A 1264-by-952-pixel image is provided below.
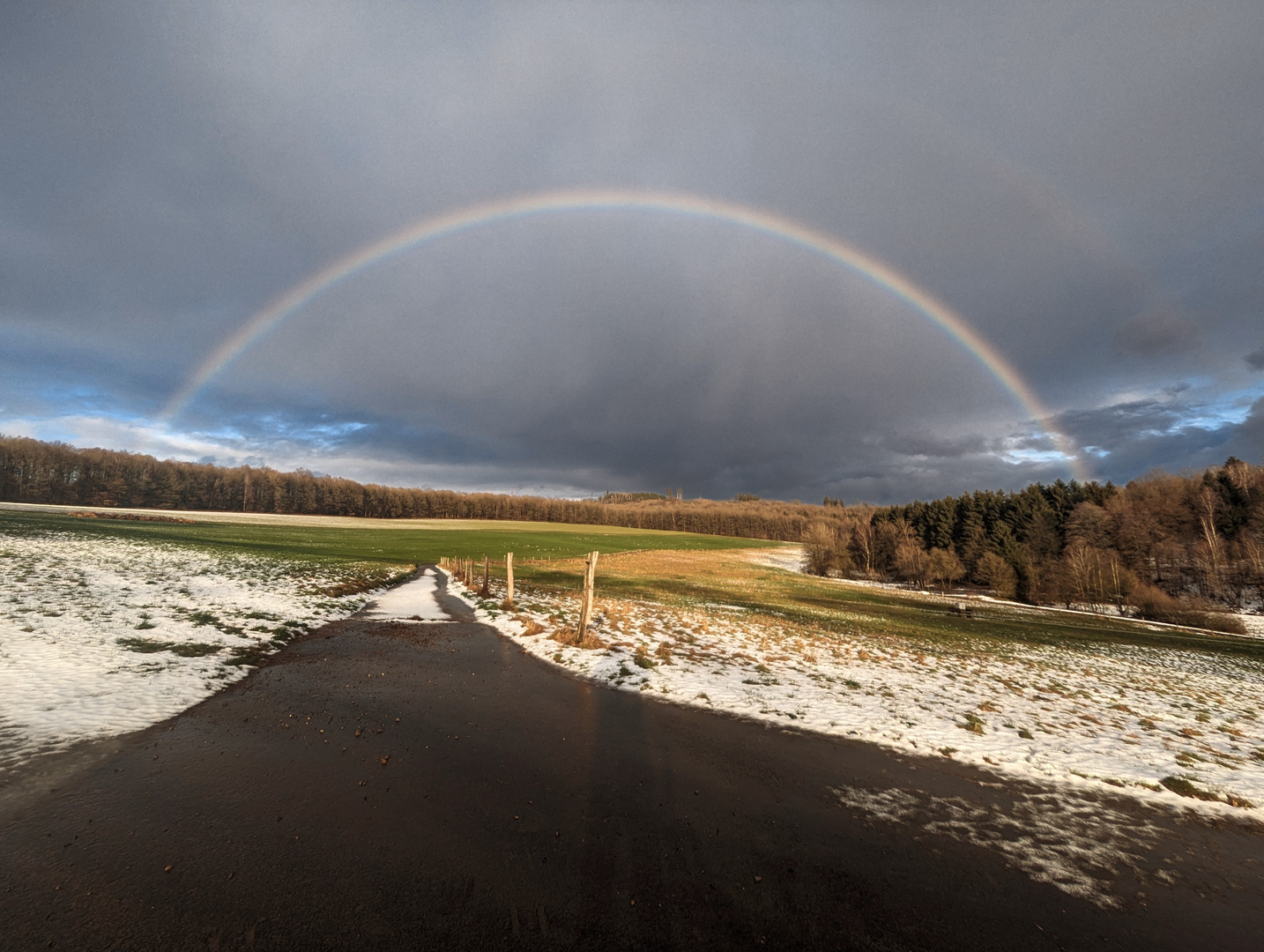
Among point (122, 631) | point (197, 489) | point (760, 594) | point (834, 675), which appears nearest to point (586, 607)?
point (834, 675)

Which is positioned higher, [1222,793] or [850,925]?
[850,925]

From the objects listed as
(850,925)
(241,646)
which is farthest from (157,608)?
(850,925)

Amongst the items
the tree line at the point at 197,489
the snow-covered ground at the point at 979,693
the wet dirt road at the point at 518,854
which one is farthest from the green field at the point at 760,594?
the tree line at the point at 197,489

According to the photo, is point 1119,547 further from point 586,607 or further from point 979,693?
point 586,607

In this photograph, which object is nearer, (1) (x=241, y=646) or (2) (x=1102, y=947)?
(2) (x=1102, y=947)

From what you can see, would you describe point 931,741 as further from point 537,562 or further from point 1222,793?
point 537,562

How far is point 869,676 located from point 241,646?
62.6 ft

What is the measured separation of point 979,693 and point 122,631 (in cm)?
2494

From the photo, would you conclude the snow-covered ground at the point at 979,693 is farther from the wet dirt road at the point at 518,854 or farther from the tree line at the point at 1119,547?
the tree line at the point at 1119,547

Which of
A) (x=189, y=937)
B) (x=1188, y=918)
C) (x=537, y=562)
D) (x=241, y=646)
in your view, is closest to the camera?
(x=189, y=937)

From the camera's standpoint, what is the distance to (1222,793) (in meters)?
8.92

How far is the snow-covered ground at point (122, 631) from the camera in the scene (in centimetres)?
945

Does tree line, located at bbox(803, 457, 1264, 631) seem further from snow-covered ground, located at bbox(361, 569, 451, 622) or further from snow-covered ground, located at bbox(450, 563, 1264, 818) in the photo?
snow-covered ground, located at bbox(361, 569, 451, 622)

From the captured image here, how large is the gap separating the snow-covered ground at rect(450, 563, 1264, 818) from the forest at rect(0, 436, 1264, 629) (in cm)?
3305
